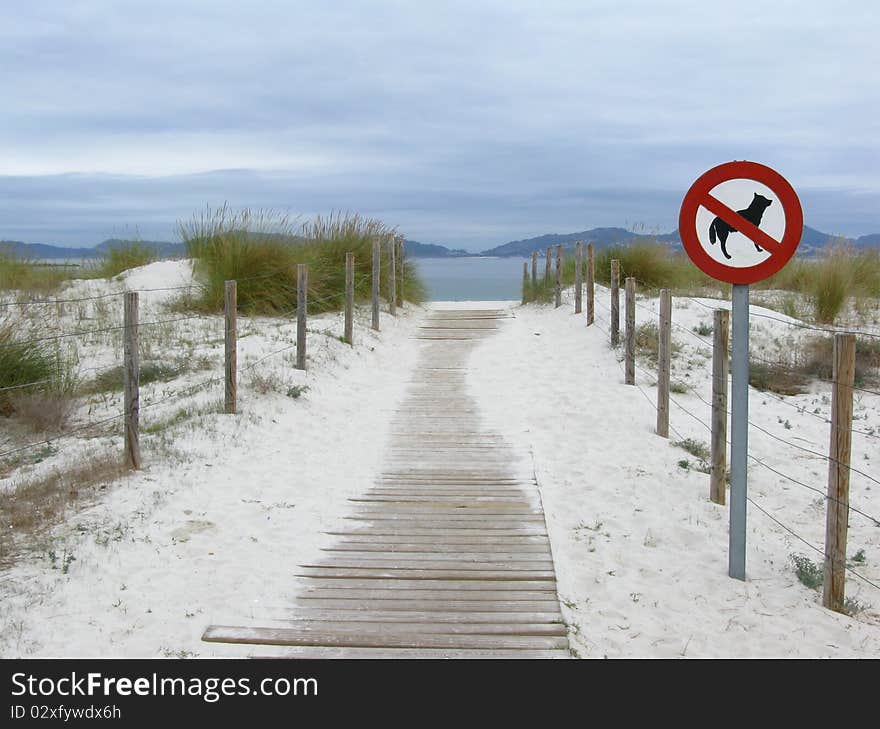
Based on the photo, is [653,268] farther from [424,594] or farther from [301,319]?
[424,594]

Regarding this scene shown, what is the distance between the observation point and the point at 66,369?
1041 cm

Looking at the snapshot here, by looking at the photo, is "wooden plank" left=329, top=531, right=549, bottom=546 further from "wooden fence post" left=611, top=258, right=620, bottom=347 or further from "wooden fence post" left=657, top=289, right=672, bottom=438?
"wooden fence post" left=611, top=258, right=620, bottom=347

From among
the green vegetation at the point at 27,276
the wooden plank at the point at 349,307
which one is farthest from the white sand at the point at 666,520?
the green vegetation at the point at 27,276

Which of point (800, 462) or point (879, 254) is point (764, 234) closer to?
point (800, 462)

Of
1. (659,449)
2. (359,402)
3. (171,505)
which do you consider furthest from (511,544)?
(359,402)

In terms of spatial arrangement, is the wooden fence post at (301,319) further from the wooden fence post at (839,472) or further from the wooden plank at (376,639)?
the wooden fence post at (839,472)

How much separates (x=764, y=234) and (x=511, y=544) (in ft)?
8.11

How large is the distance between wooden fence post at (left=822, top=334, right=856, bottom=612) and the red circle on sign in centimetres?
55

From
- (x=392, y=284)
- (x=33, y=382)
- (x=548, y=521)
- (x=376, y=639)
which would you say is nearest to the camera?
(x=376, y=639)

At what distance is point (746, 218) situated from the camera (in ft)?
16.0

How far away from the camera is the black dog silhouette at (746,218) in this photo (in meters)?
4.85

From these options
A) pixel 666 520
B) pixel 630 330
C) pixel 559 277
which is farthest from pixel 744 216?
pixel 559 277

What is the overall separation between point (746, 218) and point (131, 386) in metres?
4.81

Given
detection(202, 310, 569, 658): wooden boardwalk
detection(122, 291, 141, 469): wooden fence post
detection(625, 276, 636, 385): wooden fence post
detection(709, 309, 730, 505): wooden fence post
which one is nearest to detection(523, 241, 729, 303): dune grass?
detection(625, 276, 636, 385): wooden fence post
